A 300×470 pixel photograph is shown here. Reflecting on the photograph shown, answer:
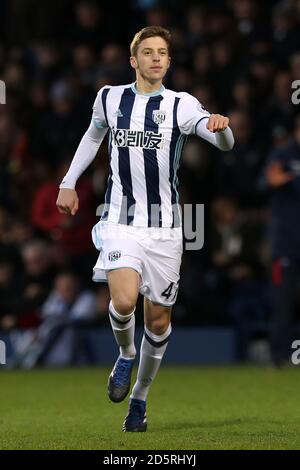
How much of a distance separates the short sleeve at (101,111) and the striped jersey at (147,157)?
0.08 m


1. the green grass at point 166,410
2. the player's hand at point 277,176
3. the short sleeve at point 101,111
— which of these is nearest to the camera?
the green grass at point 166,410

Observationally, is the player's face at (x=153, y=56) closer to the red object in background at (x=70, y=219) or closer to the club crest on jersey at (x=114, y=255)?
the club crest on jersey at (x=114, y=255)

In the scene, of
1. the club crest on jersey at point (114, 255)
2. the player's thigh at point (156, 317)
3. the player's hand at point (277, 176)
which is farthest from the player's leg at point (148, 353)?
the player's hand at point (277, 176)

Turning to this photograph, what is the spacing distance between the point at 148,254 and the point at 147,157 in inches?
22.1

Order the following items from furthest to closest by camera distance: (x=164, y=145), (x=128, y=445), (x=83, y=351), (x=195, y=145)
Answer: (x=195, y=145)
(x=83, y=351)
(x=164, y=145)
(x=128, y=445)

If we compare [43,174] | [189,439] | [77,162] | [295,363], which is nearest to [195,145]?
[43,174]

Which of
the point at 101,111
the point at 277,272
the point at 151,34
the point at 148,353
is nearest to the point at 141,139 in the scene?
the point at 101,111

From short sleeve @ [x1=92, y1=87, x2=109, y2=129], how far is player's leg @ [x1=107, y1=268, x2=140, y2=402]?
951 mm

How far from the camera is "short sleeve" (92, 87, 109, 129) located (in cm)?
768

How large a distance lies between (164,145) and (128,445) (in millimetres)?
1838

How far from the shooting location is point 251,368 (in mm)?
11984

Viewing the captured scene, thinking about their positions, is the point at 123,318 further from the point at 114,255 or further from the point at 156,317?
the point at 114,255

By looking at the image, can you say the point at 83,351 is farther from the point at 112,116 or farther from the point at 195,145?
the point at 112,116

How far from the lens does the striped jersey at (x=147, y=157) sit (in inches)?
296
